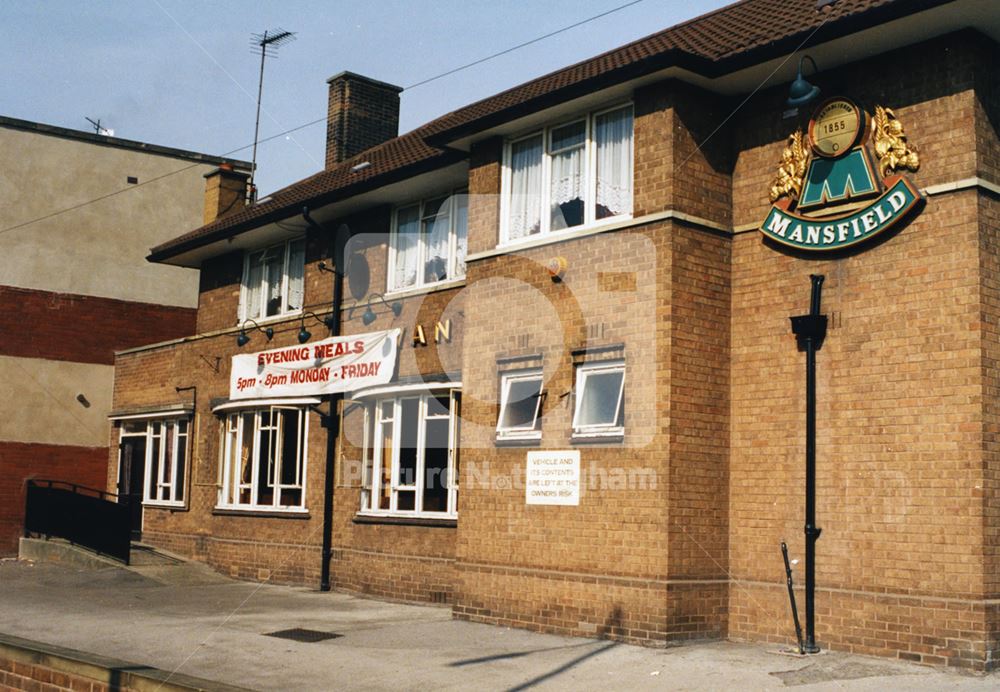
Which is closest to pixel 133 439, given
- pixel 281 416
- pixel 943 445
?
pixel 281 416

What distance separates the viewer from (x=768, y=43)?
12312 mm

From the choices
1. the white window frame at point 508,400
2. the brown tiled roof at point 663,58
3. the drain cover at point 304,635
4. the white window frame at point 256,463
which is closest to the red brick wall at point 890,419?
the brown tiled roof at point 663,58

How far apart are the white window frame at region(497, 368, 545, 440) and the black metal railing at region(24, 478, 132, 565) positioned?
9.36 m

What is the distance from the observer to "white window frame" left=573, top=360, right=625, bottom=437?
43.2 feet

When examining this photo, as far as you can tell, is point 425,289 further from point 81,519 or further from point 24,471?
point 24,471

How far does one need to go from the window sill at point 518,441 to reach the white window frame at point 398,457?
6.66ft

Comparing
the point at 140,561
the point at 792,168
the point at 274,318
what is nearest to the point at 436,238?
the point at 274,318

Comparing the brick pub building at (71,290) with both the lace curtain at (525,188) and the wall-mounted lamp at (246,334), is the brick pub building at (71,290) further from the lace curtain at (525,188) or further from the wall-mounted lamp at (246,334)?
the lace curtain at (525,188)

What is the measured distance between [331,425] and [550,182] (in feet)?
21.6

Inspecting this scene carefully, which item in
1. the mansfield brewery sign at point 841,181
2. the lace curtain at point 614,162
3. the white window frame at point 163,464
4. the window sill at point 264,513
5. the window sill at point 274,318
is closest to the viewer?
the mansfield brewery sign at point 841,181

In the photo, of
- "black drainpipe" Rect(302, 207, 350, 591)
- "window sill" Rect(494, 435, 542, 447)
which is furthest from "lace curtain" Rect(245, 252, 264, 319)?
"window sill" Rect(494, 435, 542, 447)

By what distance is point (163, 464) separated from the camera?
2409cm

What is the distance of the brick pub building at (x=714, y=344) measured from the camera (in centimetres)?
1130

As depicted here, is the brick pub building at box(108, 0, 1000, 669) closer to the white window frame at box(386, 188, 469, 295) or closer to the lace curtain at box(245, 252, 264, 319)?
the white window frame at box(386, 188, 469, 295)
